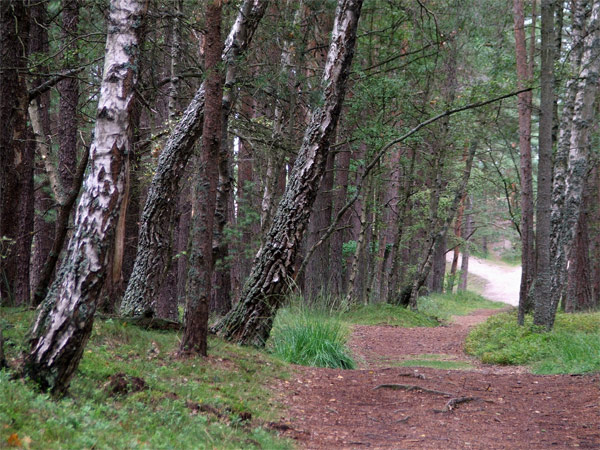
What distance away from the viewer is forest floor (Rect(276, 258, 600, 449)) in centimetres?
542

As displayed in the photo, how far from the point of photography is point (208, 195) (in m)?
6.83

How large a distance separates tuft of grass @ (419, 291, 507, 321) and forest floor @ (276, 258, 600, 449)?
1323 centimetres

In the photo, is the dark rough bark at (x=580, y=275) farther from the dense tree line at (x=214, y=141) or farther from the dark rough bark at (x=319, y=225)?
the dark rough bark at (x=319, y=225)

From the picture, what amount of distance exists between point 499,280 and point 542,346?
42.0 metres

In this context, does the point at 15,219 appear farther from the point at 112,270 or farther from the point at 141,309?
the point at 112,270

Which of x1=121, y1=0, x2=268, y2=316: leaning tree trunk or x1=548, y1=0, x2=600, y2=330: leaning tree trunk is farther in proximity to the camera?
x1=548, y1=0, x2=600, y2=330: leaning tree trunk

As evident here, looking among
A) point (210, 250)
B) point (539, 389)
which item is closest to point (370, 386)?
point (539, 389)

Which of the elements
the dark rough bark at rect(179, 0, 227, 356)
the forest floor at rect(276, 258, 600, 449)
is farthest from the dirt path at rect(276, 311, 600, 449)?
the dark rough bark at rect(179, 0, 227, 356)

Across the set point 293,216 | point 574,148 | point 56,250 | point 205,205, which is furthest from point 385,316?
point 56,250

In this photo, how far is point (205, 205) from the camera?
684 cm

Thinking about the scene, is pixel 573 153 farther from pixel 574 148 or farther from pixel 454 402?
pixel 454 402

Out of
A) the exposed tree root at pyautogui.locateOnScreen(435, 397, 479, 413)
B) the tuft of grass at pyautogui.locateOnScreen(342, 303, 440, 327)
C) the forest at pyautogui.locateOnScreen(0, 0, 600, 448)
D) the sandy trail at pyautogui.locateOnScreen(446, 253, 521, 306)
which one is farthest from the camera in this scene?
the sandy trail at pyautogui.locateOnScreen(446, 253, 521, 306)

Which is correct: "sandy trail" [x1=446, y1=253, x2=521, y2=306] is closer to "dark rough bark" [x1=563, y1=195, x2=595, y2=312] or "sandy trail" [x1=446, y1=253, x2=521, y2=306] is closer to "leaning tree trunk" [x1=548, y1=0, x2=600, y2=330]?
"dark rough bark" [x1=563, y1=195, x2=595, y2=312]

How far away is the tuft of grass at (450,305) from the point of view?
23.6 metres
